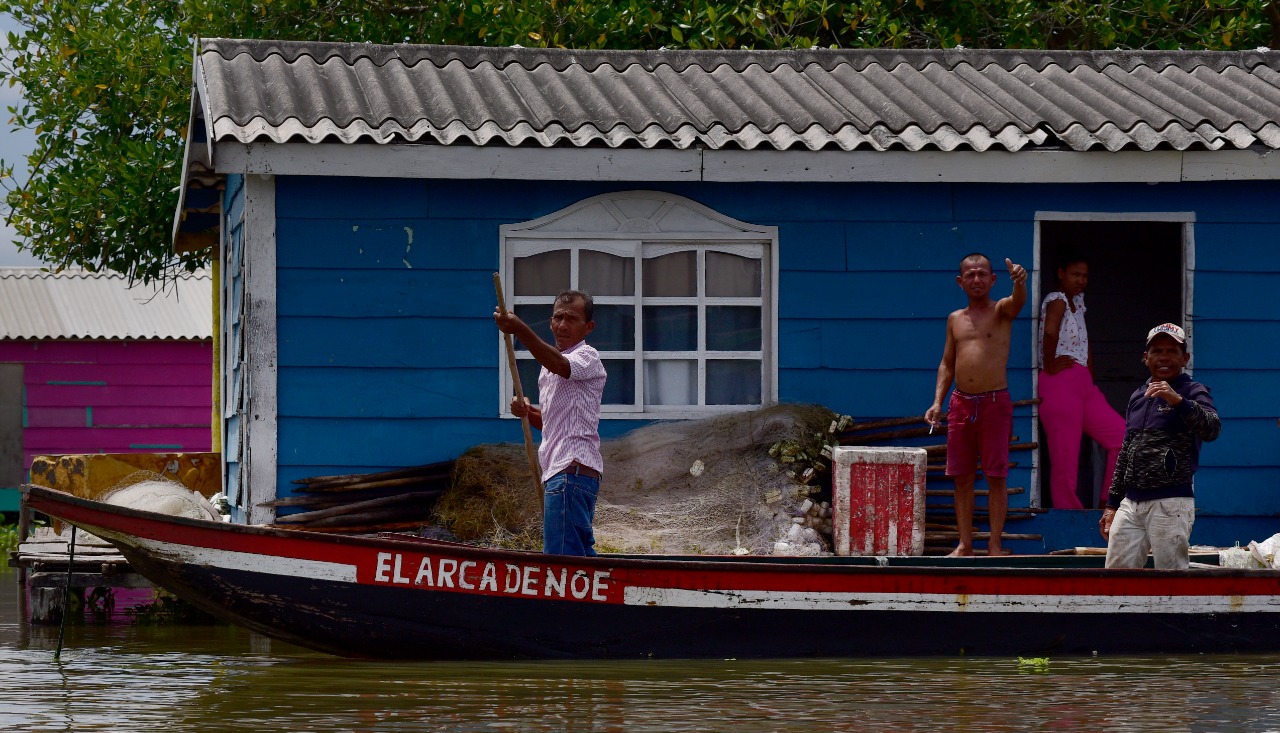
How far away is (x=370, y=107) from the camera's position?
34.5ft

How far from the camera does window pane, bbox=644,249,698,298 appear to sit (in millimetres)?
10805

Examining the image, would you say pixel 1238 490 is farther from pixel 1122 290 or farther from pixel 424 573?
pixel 424 573

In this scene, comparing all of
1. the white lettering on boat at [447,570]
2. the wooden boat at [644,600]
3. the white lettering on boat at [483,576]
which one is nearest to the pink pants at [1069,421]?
the wooden boat at [644,600]

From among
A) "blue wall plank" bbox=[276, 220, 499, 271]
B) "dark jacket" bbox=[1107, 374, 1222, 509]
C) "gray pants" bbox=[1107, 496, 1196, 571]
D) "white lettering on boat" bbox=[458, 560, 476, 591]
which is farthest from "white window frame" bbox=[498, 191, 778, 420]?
"dark jacket" bbox=[1107, 374, 1222, 509]

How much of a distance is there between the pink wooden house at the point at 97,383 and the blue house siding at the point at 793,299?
12.8 meters

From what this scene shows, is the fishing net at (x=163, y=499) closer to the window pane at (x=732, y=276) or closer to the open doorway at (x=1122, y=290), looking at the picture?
the window pane at (x=732, y=276)

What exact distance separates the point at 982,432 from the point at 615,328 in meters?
2.46

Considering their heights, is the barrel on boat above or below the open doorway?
below

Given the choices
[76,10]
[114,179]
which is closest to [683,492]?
[114,179]

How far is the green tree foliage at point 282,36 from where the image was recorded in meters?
17.5

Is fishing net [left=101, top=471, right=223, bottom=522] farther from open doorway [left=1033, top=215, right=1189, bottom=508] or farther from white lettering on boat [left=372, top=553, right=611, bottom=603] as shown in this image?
open doorway [left=1033, top=215, right=1189, bottom=508]

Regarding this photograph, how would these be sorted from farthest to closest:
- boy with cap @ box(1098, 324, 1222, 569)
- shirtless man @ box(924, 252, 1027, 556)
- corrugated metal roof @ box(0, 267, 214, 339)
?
corrugated metal roof @ box(0, 267, 214, 339), shirtless man @ box(924, 252, 1027, 556), boy with cap @ box(1098, 324, 1222, 569)

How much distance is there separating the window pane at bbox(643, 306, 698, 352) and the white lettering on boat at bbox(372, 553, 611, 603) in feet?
9.88

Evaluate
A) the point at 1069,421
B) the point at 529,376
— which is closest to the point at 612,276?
the point at 529,376
